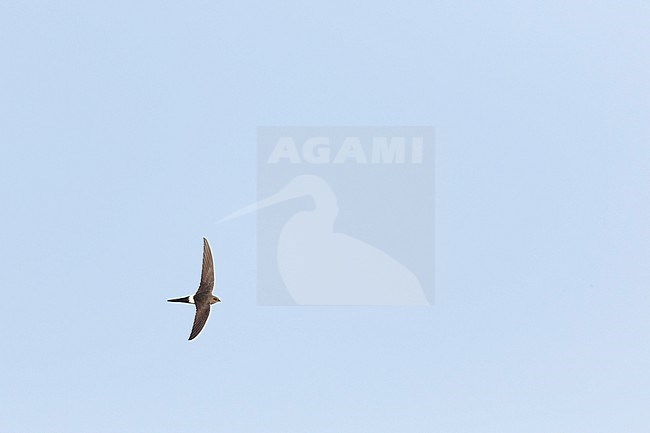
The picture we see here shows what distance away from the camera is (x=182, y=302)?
29.4 metres

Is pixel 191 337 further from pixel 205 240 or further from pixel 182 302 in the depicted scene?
pixel 205 240

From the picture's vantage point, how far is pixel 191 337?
29.2 m

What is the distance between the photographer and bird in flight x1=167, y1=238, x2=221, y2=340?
29234 mm

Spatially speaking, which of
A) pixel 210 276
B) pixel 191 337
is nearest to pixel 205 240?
pixel 210 276

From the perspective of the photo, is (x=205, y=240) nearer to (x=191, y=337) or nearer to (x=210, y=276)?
(x=210, y=276)

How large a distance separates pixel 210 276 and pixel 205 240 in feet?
4.52

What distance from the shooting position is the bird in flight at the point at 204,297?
95.9ft

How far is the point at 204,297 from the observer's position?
29406 mm

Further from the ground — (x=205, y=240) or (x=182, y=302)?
(x=205, y=240)

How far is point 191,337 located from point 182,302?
1.35 meters

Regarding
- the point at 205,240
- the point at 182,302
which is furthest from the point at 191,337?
the point at 205,240

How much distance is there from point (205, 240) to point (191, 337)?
3.65m

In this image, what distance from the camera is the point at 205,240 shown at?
29188 millimetres

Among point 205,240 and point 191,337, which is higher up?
point 205,240
